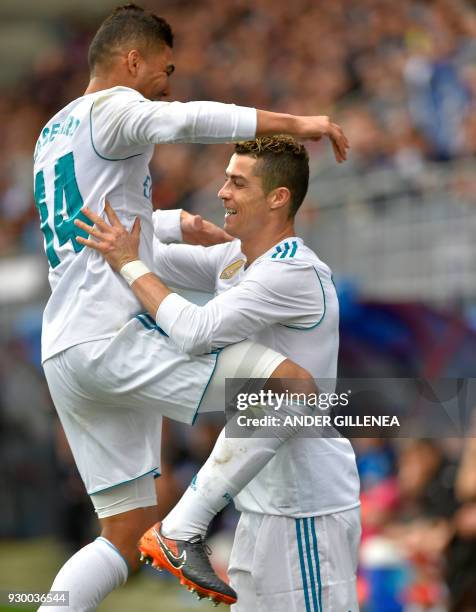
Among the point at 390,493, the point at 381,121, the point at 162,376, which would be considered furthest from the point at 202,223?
the point at 381,121

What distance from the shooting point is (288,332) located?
173 inches

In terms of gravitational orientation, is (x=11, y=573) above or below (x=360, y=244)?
below

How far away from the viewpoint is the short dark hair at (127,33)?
4.38 meters

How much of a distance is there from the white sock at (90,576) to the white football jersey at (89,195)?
72 cm

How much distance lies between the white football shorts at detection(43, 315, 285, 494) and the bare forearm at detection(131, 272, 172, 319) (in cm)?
8

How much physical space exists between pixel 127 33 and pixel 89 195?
1.97ft

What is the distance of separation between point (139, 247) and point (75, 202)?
282 millimetres

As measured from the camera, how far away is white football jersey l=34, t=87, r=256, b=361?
4.19 m

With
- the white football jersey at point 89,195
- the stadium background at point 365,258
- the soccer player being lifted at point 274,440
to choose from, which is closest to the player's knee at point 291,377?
the soccer player being lifted at point 274,440

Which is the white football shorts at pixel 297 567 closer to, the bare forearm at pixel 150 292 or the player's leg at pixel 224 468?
the player's leg at pixel 224 468

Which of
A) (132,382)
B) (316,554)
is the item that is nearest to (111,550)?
(132,382)

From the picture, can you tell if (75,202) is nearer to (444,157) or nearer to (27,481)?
(444,157)

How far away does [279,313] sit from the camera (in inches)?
168

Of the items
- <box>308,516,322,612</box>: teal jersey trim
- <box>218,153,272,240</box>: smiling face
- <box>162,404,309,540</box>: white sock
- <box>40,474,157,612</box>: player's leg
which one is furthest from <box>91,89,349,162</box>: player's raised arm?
<box>308,516,322,612</box>: teal jersey trim
